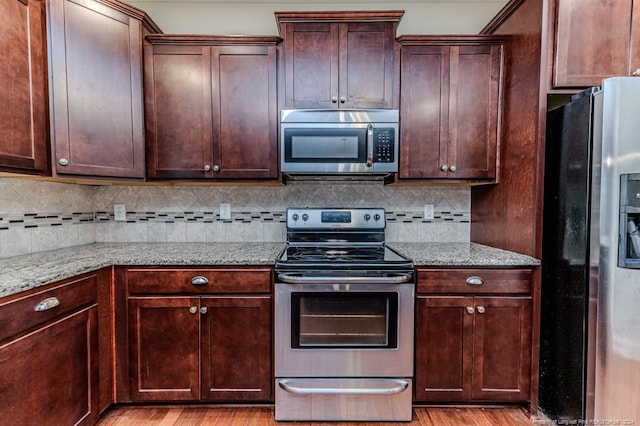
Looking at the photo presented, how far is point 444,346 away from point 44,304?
188 centimetres

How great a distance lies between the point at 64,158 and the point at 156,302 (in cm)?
88

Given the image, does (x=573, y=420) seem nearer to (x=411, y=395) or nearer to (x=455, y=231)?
(x=411, y=395)

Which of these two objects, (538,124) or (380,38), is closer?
(538,124)

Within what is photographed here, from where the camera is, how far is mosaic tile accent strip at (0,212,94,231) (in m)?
1.79

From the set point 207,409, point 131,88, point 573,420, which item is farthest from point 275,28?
point 573,420

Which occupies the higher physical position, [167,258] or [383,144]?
[383,144]

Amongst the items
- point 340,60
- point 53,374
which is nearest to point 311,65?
point 340,60

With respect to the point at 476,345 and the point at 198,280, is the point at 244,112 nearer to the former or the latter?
the point at 198,280

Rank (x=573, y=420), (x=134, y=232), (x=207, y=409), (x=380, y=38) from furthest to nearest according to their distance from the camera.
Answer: (x=134, y=232), (x=380, y=38), (x=207, y=409), (x=573, y=420)

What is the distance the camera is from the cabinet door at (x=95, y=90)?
164 centimetres

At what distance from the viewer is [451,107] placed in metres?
2.02

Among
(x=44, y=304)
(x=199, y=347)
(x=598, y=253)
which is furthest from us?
(x=199, y=347)

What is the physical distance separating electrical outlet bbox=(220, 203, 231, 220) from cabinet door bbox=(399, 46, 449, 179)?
1251mm

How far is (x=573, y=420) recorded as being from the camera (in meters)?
1.57
